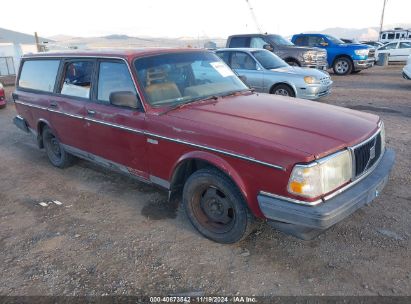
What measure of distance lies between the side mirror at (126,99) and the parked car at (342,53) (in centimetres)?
1439

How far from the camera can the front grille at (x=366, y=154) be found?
291 centimetres

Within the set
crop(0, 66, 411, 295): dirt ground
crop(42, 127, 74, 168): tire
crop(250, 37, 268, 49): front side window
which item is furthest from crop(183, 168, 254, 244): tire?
crop(250, 37, 268, 49): front side window

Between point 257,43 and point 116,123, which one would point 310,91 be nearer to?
point 257,43

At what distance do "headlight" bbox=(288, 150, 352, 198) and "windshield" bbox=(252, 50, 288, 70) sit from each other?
6767mm

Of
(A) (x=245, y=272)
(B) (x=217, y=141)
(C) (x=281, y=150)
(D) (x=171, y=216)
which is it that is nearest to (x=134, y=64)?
(B) (x=217, y=141)

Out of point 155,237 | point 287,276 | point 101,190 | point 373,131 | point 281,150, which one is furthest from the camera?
point 101,190

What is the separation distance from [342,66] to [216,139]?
15.2 meters

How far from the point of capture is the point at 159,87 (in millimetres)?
3707

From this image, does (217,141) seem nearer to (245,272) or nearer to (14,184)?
(245,272)

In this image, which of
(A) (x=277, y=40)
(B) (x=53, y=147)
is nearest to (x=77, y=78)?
(B) (x=53, y=147)

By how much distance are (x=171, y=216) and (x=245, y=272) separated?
4.09ft

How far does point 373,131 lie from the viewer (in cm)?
318

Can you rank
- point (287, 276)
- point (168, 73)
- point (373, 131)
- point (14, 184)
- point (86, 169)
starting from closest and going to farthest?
point (287, 276) < point (373, 131) < point (168, 73) < point (14, 184) < point (86, 169)

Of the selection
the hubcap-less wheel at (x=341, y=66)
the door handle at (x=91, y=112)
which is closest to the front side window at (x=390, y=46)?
the hubcap-less wheel at (x=341, y=66)
